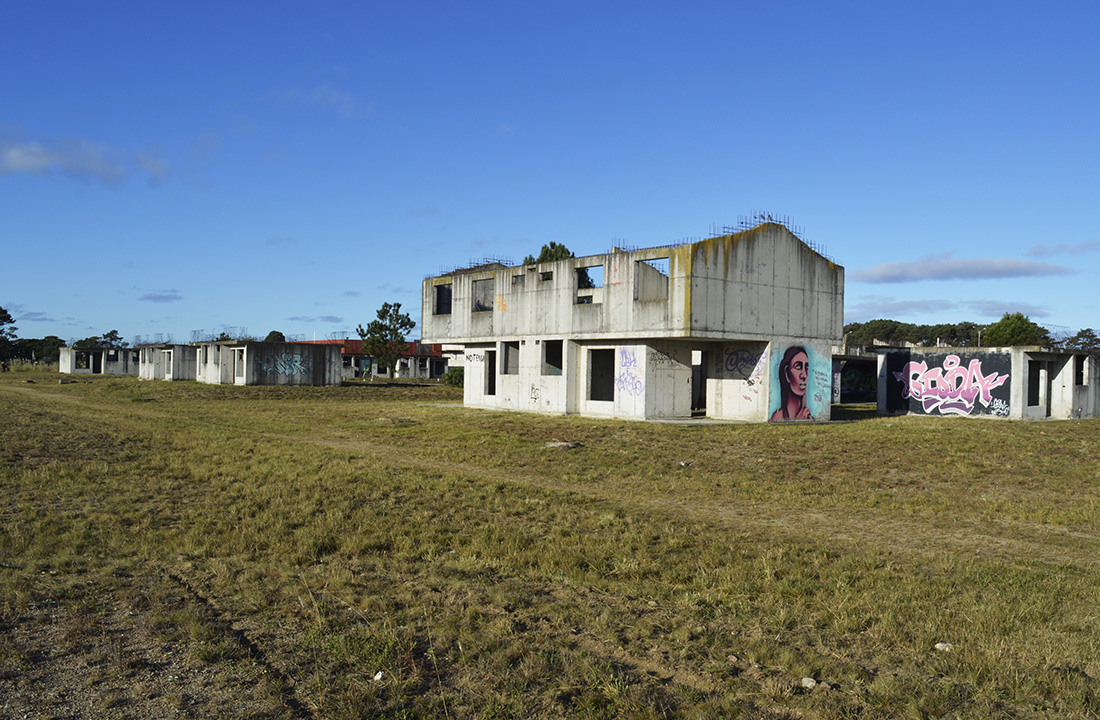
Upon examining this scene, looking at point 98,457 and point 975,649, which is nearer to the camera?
point 975,649

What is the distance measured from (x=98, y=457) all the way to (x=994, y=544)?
19654 millimetres

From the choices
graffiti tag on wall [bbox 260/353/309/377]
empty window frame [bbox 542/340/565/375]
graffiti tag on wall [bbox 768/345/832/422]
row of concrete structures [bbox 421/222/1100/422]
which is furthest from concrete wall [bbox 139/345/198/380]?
graffiti tag on wall [bbox 768/345/832/422]

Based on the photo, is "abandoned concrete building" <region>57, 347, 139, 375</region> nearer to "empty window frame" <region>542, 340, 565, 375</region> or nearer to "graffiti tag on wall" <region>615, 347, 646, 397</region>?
"empty window frame" <region>542, 340, 565, 375</region>

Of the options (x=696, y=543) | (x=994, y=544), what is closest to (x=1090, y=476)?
(x=994, y=544)

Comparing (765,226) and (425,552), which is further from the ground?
(765,226)

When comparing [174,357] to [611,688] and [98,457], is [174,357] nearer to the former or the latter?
[98,457]

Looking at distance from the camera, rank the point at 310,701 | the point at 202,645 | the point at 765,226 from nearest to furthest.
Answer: the point at 310,701 → the point at 202,645 → the point at 765,226

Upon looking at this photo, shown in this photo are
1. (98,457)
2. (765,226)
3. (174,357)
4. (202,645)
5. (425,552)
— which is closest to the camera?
(202,645)

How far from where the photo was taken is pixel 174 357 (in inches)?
2781

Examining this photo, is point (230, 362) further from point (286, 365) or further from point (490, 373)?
point (490, 373)

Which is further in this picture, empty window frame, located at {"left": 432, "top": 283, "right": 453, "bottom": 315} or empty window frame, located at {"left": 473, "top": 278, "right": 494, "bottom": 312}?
empty window frame, located at {"left": 432, "top": 283, "right": 453, "bottom": 315}

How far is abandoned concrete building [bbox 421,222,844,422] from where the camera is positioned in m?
31.9

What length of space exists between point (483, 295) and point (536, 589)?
3378 cm

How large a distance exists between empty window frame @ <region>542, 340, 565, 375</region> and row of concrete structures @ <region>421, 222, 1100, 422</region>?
8cm
